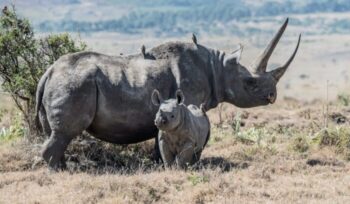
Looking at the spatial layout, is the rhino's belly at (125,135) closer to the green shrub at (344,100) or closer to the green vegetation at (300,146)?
the green vegetation at (300,146)

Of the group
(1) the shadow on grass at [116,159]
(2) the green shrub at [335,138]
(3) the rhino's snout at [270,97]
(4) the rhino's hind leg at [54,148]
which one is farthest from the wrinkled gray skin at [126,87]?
(2) the green shrub at [335,138]

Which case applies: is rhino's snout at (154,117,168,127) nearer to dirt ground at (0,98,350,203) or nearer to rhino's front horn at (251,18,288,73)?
dirt ground at (0,98,350,203)

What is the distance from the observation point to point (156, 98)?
1402cm

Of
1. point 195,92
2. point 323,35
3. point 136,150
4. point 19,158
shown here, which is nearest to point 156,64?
point 195,92

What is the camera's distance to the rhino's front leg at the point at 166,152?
14.1 m

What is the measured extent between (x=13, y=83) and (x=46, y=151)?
1.98 meters

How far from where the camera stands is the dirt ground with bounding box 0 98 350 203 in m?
12.1

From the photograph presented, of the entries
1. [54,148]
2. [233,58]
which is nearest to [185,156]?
[54,148]

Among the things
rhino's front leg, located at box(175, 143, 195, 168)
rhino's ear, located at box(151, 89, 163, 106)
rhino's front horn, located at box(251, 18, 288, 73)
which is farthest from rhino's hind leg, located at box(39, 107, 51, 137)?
rhino's front horn, located at box(251, 18, 288, 73)

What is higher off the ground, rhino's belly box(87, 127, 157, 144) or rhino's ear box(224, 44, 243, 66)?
rhino's ear box(224, 44, 243, 66)

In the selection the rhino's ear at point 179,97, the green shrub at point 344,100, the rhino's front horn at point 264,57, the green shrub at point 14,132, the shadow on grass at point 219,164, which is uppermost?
the rhino's front horn at point 264,57

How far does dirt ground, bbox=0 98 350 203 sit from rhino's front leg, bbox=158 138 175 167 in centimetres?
19

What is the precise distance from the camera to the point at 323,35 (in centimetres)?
18688

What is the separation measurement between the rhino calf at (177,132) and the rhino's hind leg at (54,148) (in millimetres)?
1490
